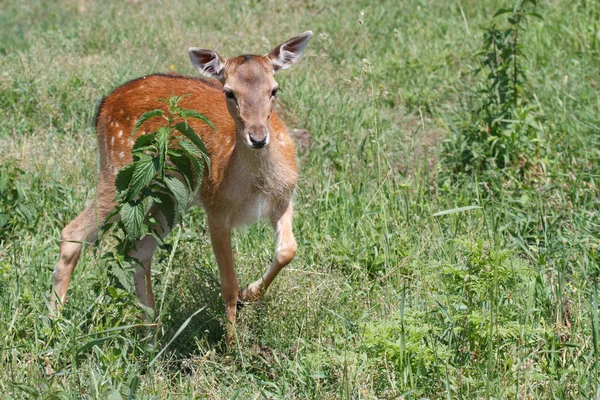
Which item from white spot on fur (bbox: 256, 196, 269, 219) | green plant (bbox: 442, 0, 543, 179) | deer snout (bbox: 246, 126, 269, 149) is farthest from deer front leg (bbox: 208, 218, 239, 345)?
green plant (bbox: 442, 0, 543, 179)

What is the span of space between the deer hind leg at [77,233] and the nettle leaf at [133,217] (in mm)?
1251

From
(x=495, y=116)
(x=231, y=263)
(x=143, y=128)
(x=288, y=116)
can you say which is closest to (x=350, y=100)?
(x=288, y=116)

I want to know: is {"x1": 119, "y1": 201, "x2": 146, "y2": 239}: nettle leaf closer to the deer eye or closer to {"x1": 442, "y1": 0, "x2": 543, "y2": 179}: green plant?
the deer eye

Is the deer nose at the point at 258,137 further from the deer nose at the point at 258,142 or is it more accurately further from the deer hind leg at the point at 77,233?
the deer hind leg at the point at 77,233

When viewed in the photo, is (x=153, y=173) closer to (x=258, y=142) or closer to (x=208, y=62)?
(x=258, y=142)

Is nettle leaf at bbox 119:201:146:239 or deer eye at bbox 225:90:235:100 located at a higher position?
deer eye at bbox 225:90:235:100

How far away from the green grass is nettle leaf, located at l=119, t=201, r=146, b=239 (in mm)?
242

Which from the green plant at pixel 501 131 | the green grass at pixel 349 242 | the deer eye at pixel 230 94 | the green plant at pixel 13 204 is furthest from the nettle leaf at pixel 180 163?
the green plant at pixel 501 131

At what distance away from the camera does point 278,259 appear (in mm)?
5191

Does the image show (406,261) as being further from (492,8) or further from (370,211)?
(492,8)

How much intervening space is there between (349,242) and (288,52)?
1321 mm

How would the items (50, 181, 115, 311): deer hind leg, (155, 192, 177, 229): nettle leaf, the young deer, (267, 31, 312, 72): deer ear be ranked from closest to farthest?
(155, 192, 177, 229): nettle leaf → the young deer → (267, 31, 312, 72): deer ear → (50, 181, 115, 311): deer hind leg

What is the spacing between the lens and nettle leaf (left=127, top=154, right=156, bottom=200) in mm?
4301

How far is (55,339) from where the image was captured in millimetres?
4871
